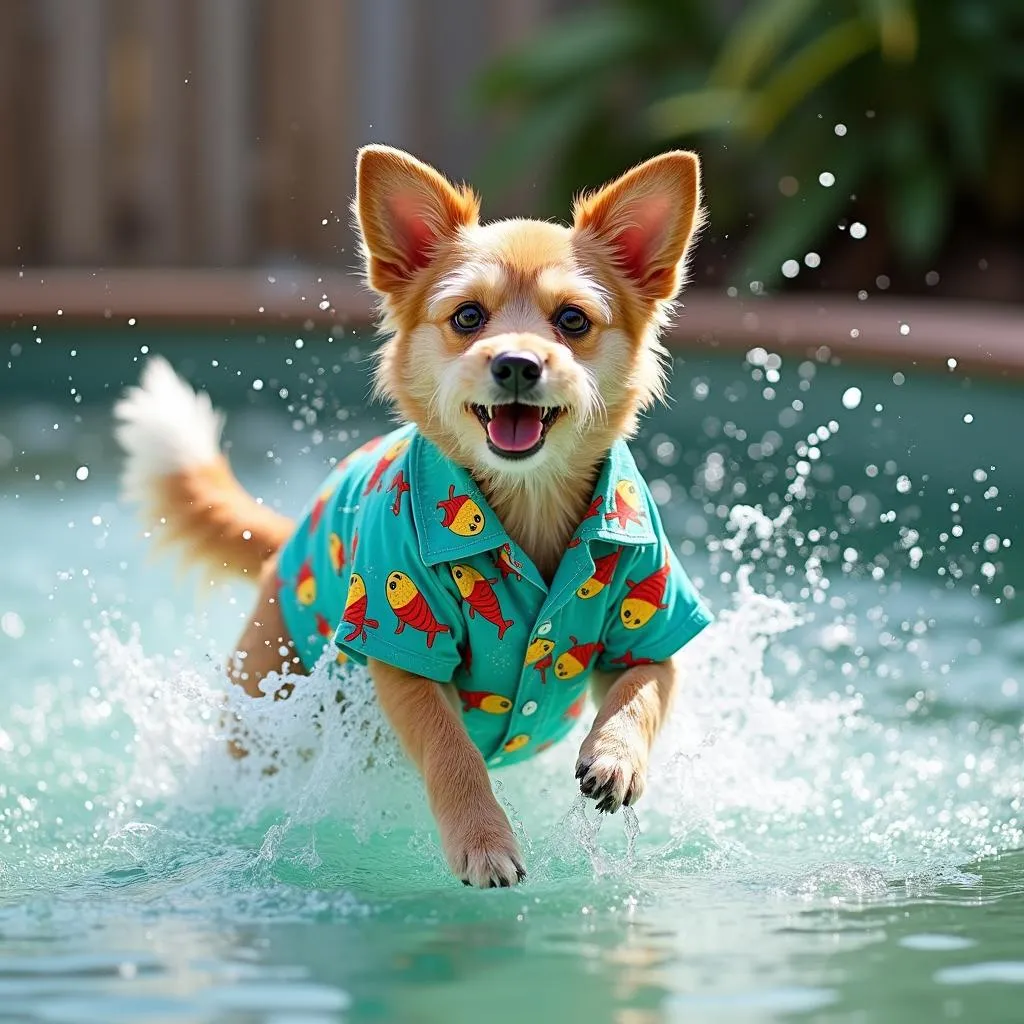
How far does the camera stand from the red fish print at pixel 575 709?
3.31 metres

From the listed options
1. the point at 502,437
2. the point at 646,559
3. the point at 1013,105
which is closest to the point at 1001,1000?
the point at 646,559

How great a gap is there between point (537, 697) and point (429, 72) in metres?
8.00

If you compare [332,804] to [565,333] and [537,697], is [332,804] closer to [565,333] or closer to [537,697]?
[537,697]

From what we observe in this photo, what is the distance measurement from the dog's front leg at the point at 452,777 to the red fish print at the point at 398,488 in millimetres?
279

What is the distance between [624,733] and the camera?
2.99 m

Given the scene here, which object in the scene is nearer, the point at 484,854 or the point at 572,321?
the point at 484,854

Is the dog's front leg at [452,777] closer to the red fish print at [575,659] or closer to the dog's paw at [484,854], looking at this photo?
the dog's paw at [484,854]

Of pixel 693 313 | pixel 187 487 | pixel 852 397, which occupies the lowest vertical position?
pixel 187 487

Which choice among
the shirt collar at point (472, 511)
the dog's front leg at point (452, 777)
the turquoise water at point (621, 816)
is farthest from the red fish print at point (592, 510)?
the turquoise water at point (621, 816)

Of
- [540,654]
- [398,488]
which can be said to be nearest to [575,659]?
[540,654]

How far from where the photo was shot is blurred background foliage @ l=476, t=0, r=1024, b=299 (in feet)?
29.1

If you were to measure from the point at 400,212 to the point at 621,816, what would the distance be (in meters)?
1.31

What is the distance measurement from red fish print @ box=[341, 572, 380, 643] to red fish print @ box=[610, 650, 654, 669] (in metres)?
0.48

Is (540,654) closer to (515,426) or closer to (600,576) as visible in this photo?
(600,576)
